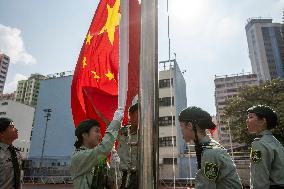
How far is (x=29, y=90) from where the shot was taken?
126688mm

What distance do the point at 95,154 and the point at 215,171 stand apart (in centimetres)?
112

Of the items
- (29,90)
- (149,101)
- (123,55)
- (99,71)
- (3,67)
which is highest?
(3,67)

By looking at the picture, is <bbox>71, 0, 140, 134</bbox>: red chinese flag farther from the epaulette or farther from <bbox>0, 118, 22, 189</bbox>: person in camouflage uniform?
the epaulette

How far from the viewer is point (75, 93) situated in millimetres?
3787

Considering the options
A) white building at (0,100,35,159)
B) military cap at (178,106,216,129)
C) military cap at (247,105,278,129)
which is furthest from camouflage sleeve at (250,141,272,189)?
white building at (0,100,35,159)

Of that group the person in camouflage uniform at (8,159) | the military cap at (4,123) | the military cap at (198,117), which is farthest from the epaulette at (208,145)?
the military cap at (4,123)

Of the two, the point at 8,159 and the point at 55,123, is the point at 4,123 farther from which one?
the point at 55,123

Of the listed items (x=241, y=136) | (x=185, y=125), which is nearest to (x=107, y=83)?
(x=185, y=125)

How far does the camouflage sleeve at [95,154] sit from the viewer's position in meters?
2.67

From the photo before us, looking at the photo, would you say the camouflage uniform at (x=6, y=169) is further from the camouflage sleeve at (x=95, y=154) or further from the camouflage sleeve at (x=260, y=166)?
the camouflage sleeve at (x=260, y=166)

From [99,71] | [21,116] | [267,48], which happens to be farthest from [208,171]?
[267,48]

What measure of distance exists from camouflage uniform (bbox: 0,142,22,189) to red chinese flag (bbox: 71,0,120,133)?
3.86 ft

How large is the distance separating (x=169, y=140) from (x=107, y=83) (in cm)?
3059

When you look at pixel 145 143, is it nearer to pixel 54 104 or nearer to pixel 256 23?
pixel 54 104
